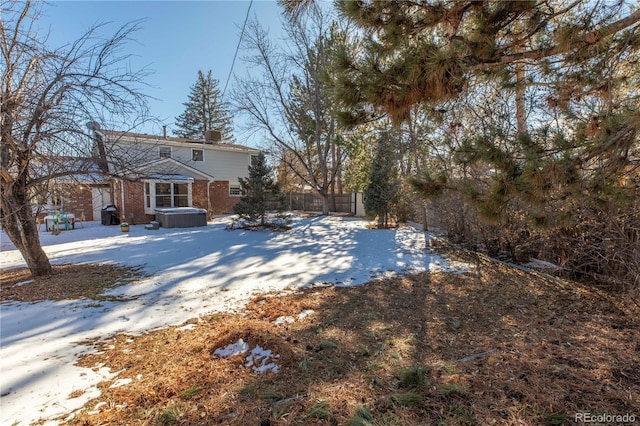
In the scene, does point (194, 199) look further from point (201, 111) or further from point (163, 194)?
point (201, 111)

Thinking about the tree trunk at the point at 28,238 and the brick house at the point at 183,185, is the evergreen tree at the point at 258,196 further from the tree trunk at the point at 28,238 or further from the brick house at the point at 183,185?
the tree trunk at the point at 28,238

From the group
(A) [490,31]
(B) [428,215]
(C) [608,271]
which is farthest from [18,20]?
(B) [428,215]

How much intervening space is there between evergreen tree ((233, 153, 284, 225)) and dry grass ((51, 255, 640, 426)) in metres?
8.43

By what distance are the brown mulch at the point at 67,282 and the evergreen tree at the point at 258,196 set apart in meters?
6.13

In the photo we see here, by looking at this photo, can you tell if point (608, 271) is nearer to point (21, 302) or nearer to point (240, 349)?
point (240, 349)

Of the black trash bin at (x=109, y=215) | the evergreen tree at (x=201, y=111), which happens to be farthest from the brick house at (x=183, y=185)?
the evergreen tree at (x=201, y=111)

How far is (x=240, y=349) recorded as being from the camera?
2.98 meters

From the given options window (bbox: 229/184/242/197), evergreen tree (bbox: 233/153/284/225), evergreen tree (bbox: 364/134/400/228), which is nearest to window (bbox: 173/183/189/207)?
window (bbox: 229/184/242/197)

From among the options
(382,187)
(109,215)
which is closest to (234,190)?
(109,215)

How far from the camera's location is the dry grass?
2023mm

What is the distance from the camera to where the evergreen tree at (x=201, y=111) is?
3156 cm

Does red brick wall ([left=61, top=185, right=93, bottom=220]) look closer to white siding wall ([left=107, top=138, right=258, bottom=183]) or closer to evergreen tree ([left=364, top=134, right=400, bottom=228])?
white siding wall ([left=107, top=138, right=258, bottom=183])

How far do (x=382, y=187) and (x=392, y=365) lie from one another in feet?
35.3

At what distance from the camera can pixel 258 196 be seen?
41.3 ft
